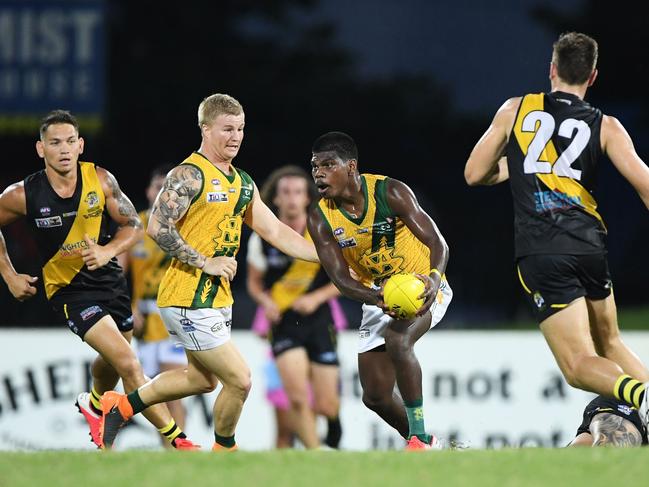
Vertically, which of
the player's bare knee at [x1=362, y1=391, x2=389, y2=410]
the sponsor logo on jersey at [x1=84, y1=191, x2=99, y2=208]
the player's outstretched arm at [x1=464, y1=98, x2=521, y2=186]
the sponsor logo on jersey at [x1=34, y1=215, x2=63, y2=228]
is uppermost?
the player's outstretched arm at [x1=464, y1=98, x2=521, y2=186]

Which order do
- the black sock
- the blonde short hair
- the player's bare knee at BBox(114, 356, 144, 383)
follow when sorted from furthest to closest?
the black sock < the player's bare knee at BBox(114, 356, 144, 383) < the blonde short hair

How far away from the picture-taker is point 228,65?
2491cm

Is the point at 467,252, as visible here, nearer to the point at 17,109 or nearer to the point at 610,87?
the point at 17,109

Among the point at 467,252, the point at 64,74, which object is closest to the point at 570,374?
the point at 467,252

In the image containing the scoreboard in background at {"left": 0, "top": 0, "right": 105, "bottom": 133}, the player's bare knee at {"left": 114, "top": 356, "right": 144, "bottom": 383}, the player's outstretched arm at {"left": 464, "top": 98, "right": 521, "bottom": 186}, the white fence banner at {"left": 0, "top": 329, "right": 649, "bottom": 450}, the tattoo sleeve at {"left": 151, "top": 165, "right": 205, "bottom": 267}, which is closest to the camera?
the player's outstretched arm at {"left": 464, "top": 98, "right": 521, "bottom": 186}

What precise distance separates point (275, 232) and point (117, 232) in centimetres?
113

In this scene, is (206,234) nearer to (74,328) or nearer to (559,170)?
(74,328)

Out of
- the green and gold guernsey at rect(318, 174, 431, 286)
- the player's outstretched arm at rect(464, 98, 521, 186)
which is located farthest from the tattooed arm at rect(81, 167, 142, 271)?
the player's outstretched arm at rect(464, 98, 521, 186)

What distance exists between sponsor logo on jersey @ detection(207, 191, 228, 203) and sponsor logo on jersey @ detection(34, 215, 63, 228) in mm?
1256

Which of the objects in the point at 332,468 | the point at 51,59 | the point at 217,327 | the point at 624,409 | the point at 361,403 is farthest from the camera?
the point at 51,59

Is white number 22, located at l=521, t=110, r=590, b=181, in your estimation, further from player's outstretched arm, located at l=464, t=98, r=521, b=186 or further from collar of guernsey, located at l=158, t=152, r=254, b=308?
collar of guernsey, located at l=158, t=152, r=254, b=308

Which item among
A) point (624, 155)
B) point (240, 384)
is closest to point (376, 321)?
point (240, 384)

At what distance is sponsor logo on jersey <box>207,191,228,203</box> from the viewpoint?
746cm

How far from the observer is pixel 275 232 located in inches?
316
